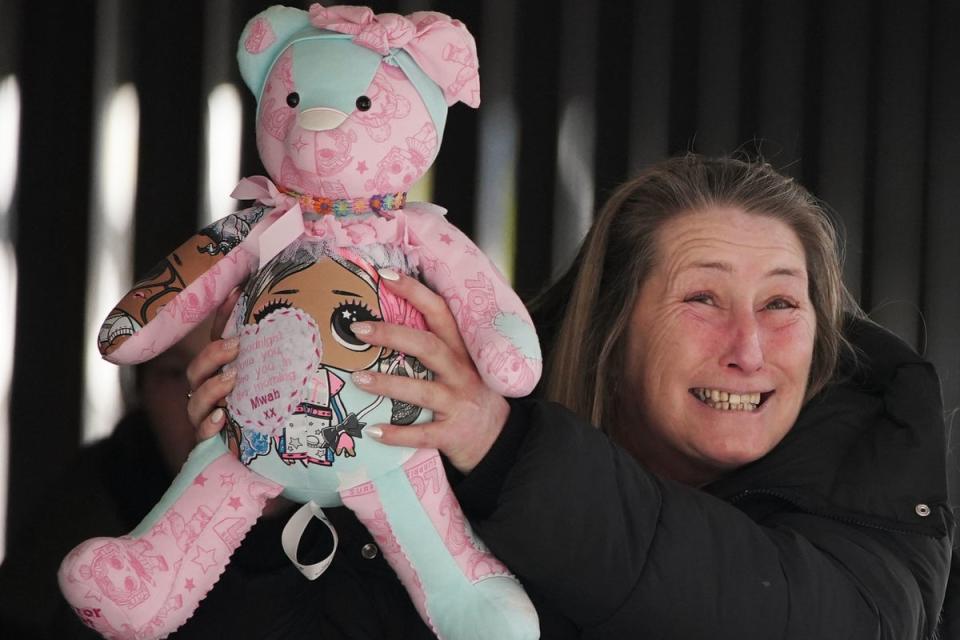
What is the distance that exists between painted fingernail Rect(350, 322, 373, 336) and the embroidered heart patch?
0.04 metres

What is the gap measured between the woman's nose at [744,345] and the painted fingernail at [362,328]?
25.9 inches

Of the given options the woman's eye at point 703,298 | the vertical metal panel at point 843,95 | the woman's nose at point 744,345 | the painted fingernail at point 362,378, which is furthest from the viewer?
the vertical metal panel at point 843,95

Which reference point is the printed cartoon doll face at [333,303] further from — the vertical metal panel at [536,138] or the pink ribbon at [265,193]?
the vertical metal panel at [536,138]

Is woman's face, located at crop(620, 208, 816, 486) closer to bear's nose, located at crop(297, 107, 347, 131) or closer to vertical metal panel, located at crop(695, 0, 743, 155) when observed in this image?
bear's nose, located at crop(297, 107, 347, 131)

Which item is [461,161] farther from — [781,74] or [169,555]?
[169,555]

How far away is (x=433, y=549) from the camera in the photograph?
134 centimetres

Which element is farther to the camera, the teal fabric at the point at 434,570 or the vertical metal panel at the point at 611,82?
the vertical metal panel at the point at 611,82

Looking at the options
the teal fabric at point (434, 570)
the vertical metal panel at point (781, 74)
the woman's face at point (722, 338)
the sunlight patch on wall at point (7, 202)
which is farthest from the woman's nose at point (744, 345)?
the sunlight patch on wall at point (7, 202)

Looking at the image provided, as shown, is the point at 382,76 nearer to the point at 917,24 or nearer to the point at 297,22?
the point at 297,22

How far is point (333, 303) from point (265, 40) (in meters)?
0.31

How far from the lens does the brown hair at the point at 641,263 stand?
195cm

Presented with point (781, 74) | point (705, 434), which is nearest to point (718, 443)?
point (705, 434)

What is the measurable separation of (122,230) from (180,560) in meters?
1.33

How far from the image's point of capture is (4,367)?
8.18ft
